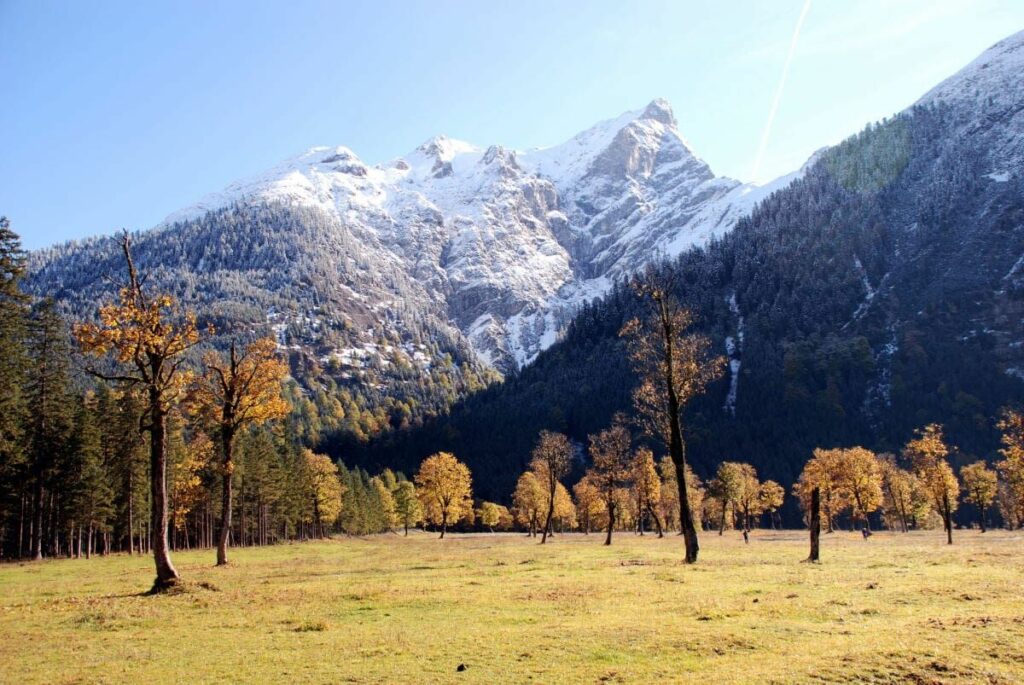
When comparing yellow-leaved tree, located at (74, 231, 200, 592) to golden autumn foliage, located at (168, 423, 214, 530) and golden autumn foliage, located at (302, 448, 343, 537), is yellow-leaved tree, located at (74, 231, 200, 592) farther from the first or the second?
golden autumn foliage, located at (302, 448, 343, 537)

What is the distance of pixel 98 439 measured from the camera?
218 feet

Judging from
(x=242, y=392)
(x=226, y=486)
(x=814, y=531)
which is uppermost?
(x=242, y=392)

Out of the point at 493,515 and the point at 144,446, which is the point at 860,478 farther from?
the point at 493,515

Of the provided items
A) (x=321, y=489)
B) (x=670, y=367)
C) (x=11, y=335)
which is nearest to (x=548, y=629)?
(x=670, y=367)

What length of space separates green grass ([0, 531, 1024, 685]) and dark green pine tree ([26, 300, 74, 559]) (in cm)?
4107

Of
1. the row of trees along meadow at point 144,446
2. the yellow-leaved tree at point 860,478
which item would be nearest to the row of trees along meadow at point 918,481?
the yellow-leaved tree at point 860,478

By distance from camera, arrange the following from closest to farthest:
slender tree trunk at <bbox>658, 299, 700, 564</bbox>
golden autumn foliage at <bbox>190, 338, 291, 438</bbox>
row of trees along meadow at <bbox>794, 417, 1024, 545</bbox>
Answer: slender tree trunk at <bbox>658, 299, 700, 564</bbox>, golden autumn foliage at <bbox>190, 338, 291, 438</bbox>, row of trees along meadow at <bbox>794, 417, 1024, 545</bbox>

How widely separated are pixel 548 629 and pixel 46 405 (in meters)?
66.5

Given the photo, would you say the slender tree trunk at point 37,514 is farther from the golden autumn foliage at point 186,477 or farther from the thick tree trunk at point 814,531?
the thick tree trunk at point 814,531

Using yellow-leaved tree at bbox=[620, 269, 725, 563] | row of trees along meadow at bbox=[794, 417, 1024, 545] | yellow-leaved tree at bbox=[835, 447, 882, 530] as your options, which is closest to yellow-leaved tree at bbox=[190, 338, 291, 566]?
yellow-leaved tree at bbox=[620, 269, 725, 563]

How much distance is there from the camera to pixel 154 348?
26.2 metres

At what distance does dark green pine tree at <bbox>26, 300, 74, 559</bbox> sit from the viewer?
198 feet

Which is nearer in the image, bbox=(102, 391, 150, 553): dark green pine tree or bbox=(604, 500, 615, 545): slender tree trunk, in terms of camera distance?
bbox=(102, 391, 150, 553): dark green pine tree

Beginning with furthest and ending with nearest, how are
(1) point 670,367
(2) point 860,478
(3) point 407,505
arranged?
(3) point 407,505 < (2) point 860,478 < (1) point 670,367
